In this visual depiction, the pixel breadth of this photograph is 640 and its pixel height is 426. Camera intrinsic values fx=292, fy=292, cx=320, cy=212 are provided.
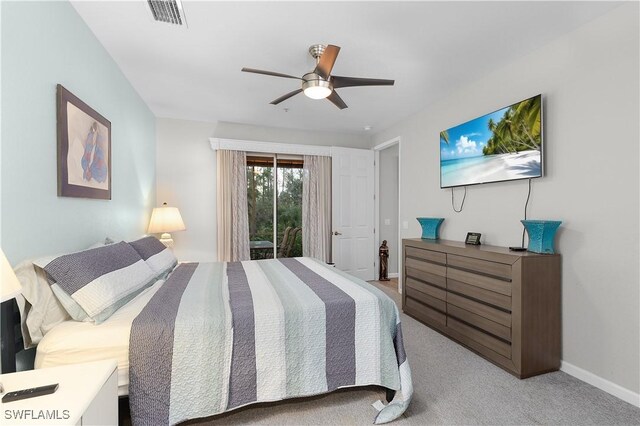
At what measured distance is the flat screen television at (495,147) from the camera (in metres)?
2.42

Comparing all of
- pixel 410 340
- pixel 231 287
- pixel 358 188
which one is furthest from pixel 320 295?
pixel 358 188

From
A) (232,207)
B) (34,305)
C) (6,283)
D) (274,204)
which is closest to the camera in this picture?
(6,283)

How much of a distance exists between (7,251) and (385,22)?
2.63 m

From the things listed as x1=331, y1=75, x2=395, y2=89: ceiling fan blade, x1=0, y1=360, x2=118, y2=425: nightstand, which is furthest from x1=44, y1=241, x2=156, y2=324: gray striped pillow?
x1=331, y1=75, x2=395, y2=89: ceiling fan blade

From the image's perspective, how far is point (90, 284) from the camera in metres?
1.58

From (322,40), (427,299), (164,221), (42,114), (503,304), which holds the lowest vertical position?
(427,299)

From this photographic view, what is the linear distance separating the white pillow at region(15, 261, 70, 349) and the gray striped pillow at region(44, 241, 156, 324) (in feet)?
0.17

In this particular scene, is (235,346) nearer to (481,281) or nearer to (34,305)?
(34,305)

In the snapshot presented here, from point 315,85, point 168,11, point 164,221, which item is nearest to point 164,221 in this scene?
point 164,221

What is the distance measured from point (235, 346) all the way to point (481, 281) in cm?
205

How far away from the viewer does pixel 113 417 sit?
1.24 metres

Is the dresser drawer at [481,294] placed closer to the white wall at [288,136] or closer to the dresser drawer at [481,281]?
the dresser drawer at [481,281]

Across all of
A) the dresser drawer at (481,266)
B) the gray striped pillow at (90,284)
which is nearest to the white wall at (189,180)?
the gray striped pillow at (90,284)

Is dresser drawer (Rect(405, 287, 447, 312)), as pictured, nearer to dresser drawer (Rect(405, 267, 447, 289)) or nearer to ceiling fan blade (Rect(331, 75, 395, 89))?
dresser drawer (Rect(405, 267, 447, 289))
